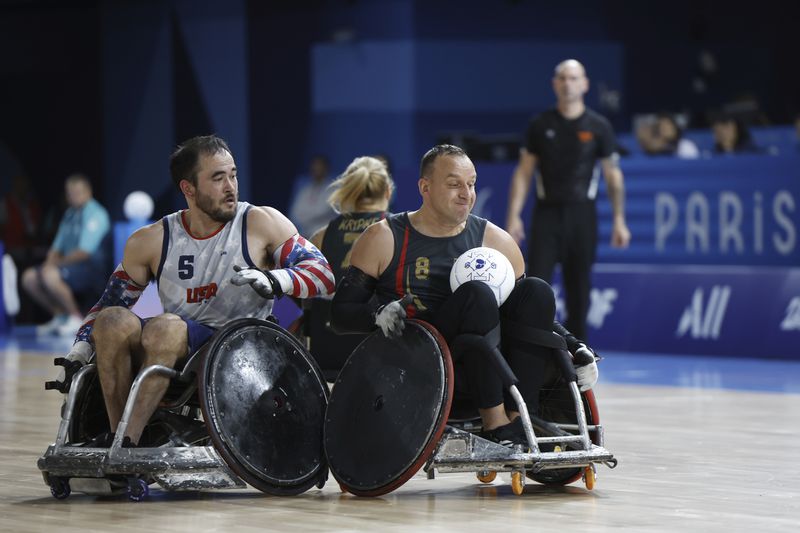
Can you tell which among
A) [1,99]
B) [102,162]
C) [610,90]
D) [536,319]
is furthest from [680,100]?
[536,319]

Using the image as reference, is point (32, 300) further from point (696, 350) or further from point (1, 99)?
point (696, 350)

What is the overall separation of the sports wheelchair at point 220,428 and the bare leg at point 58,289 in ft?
34.8

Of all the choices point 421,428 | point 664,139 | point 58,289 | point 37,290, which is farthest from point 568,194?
point 37,290

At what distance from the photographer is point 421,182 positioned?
20.5 feet

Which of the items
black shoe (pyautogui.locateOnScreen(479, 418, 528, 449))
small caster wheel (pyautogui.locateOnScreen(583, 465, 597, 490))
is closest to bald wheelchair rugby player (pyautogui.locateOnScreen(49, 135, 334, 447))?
black shoe (pyautogui.locateOnScreen(479, 418, 528, 449))

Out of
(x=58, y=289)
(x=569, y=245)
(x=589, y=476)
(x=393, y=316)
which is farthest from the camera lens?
(x=58, y=289)

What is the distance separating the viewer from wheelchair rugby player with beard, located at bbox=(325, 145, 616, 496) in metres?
5.71

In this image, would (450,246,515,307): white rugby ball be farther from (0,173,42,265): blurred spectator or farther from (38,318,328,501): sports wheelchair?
(0,173,42,265): blurred spectator

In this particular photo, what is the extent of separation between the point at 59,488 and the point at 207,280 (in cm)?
101

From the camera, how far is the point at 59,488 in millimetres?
5945

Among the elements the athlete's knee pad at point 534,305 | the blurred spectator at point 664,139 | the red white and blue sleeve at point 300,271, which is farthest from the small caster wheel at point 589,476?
the blurred spectator at point 664,139

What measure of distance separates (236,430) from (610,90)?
1527 centimetres

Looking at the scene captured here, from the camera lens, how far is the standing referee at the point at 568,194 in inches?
422

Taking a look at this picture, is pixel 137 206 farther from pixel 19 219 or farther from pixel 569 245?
pixel 569 245
